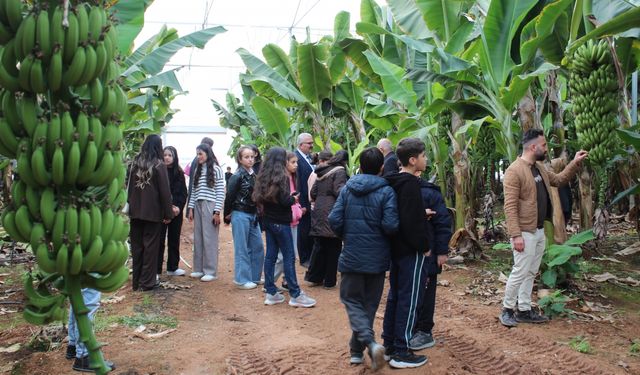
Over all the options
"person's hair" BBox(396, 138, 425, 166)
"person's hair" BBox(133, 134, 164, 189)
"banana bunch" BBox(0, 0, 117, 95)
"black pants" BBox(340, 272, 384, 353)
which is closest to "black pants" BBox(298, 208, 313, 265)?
"person's hair" BBox(133, 134, 164, 189)

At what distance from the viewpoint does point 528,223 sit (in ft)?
14.8

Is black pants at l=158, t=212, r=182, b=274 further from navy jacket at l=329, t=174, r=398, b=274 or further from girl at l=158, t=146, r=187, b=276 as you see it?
navy jacket at l=329, t=174, r=398, b=274

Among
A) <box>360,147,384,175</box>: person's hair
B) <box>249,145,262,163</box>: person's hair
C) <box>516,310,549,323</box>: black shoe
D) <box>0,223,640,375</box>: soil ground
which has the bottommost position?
<box>0,223,640,375</box>: soil ground

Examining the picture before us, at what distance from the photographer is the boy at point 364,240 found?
3.65 metres

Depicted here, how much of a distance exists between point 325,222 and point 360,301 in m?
2.26

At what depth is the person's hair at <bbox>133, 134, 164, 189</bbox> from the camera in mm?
5758

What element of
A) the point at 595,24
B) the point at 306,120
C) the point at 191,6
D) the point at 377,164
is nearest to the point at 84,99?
the point at 377,164

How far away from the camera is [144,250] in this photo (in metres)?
5.88

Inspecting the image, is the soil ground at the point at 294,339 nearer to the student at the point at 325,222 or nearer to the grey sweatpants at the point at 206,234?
the student at the point at 325,222

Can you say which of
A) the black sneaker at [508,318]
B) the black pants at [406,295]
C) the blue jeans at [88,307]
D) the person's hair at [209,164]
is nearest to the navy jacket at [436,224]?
the black pants at [406,295]

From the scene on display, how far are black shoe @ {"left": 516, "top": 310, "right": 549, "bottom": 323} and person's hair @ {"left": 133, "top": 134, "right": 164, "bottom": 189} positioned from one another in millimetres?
3958

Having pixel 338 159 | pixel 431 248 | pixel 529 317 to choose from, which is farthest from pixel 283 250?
pixel 529 317

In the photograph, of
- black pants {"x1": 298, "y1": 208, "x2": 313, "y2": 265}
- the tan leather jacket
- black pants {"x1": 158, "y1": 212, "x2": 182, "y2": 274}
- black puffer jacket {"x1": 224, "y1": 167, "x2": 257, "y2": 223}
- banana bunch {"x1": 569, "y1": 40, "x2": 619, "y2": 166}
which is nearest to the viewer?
the tan leather jacket

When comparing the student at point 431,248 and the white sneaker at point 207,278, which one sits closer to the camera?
the student at point 431,248
